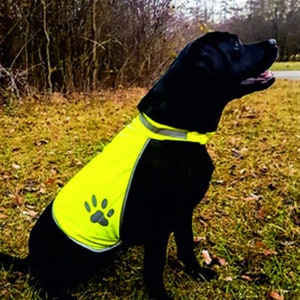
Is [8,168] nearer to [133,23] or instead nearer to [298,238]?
[298,238]

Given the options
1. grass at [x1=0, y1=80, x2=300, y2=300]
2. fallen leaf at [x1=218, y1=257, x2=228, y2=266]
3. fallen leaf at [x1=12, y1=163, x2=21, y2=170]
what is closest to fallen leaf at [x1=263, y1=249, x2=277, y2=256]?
grass at [x1=0, y1=80, x2=300, y2=300]

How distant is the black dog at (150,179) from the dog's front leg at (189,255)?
33 centimetres

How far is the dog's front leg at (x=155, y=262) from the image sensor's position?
2004 millimetres

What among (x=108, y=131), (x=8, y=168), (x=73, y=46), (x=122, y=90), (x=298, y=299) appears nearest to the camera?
(x=298, y=299)

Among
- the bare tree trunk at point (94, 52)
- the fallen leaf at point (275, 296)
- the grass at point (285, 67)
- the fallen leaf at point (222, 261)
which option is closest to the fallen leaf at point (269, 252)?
the fallen leaf at point (222, 261)

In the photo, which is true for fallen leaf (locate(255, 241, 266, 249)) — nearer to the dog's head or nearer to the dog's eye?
the dog's head

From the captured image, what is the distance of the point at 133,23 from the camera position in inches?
340

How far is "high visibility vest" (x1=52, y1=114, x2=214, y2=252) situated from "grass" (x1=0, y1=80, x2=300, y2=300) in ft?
1.65

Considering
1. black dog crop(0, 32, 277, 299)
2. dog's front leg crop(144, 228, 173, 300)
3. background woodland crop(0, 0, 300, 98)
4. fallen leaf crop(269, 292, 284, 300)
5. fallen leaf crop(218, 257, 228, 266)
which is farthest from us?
background woodland crop(0, 0, 300, 98)

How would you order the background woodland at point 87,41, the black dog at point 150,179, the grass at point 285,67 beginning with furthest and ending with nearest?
the grass at point 285,67 → the background woodland at point 87,41 → the black dog at point 150,179

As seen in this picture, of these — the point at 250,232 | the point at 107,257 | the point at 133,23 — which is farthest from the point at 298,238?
the point at 133,23

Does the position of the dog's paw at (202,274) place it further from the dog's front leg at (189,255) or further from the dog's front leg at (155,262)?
the dog's front leg at (155,262)

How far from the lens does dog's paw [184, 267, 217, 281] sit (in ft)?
7.82

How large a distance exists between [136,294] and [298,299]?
2.84ft
